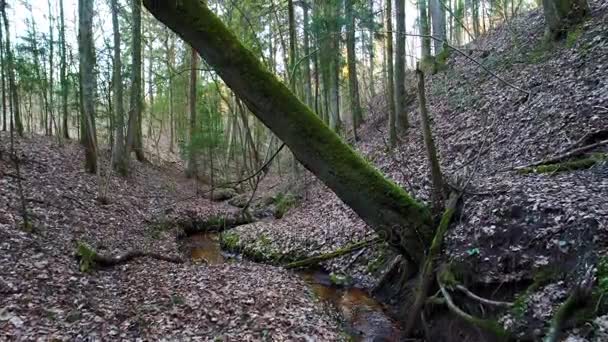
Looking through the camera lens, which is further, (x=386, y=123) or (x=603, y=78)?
(x=386, y=123)

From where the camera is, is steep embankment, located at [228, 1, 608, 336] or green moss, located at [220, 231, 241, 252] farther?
green moss, located at [220, 231, 241, 252]

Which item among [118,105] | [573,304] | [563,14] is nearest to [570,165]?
[573,304]

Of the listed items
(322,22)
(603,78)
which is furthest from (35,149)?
(603,78)

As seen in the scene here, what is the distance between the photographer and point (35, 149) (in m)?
13.8

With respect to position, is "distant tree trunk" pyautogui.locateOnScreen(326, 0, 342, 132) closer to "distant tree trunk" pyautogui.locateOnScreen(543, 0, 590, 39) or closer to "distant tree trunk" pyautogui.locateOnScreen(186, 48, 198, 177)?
"distant tree trunk" pyautogui.locateOnScreen(543, 0, 590, 39)

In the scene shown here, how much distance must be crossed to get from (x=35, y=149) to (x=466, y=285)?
45.5ft

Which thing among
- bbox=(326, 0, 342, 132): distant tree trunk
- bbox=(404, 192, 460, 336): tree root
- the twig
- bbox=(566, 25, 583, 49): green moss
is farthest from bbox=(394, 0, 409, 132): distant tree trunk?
the twig

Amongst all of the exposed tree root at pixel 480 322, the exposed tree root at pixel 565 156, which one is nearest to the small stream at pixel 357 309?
the exposed tree root at pixel 480 322

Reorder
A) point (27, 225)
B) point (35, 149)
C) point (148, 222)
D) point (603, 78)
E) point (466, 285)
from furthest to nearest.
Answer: point (35, 149) < point (148, 222) < point (603, 78) < point (27, 225) < point (466, 285)

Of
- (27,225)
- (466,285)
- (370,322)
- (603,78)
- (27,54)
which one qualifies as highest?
(27,54)

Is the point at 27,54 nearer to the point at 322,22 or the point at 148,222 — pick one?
the point at 148,222

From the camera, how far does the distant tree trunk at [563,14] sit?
1084 cm

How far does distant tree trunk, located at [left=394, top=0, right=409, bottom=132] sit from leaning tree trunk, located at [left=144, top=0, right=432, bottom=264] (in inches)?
277

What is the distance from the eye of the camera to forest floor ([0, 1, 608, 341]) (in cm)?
495
